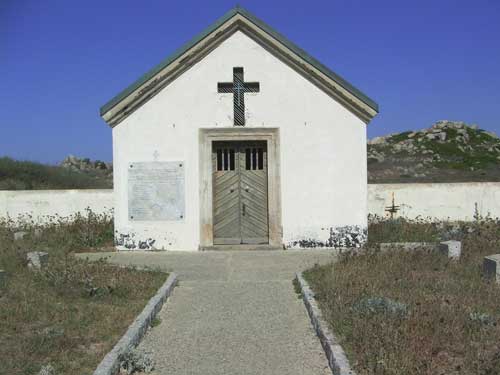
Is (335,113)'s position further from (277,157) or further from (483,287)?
(483,287)

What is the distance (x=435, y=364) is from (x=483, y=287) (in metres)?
3.47

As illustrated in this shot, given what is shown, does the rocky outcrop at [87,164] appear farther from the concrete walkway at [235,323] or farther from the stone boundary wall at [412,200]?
the concrete walkway at [235,323]

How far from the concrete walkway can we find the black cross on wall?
11.2 ft

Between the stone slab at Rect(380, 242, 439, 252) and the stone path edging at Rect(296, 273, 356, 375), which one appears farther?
the stone slab at Rect(380, 242, 439, 252)

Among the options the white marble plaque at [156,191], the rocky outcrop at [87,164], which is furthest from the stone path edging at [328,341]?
the rocky outcrop at [87,164]

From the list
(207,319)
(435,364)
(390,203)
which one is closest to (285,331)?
(207,319)

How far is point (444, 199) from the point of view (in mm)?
17031

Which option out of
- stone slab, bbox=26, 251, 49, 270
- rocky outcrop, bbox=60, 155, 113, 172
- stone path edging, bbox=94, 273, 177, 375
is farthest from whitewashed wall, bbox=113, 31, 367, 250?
rocky outcrop, bbox=60, 155, 113, 172

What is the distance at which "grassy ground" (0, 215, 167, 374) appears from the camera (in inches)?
221

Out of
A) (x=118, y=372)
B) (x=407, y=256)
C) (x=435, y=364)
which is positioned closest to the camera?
(x=435, y=364)

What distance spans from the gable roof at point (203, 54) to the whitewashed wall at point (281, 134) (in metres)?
0.17

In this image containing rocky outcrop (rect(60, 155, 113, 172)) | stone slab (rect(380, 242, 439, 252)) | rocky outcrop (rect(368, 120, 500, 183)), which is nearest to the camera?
stone slab (rect(380, 242, 439, 252))

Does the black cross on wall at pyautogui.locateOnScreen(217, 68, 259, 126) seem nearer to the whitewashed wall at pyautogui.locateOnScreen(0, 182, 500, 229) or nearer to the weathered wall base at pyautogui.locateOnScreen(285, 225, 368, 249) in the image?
the weathered wall base at pyautogui.locateOnScreen(285, 225, 368, 249)

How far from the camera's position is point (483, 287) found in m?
8.09
